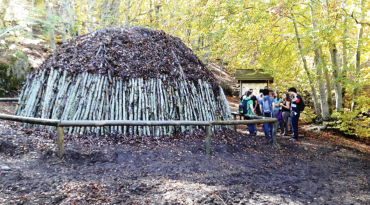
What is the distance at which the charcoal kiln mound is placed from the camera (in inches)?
229

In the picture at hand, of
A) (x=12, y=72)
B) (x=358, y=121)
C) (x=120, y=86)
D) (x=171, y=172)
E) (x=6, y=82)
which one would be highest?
(x=12, y=72)

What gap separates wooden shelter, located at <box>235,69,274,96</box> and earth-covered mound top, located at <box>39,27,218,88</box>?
245cm

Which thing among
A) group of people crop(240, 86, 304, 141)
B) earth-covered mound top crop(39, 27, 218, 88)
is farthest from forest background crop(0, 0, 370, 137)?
earth-covered mound top crop(39, 27, 218, 88)

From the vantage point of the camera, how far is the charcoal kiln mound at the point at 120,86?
5.83m

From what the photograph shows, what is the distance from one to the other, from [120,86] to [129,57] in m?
1.17

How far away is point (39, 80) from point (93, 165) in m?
3.66

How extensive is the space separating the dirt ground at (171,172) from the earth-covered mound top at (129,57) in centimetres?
187

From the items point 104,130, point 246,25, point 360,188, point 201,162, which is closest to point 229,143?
point 201,162

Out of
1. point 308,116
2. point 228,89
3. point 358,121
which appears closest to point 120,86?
point 358,121

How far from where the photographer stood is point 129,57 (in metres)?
6.82

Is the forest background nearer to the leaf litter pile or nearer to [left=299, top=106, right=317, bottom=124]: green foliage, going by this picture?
[left=299, top=106, right=317, bottom=124]: green foliage

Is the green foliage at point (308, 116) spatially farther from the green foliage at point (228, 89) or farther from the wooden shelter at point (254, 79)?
the green foliage at point (228, 89)

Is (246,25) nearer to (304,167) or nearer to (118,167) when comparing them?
(304,167)

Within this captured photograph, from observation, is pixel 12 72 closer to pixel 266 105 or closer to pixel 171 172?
pixel 171 172
